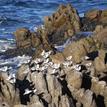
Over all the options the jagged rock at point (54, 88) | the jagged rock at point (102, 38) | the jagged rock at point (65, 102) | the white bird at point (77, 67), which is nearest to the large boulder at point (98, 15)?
the jagged rock at point (102, 38)

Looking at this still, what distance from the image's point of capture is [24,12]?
Result: 36.5m

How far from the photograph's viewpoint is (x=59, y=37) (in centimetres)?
2519

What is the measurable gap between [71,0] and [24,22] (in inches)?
355

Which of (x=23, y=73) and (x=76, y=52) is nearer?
(x=23, y=73)

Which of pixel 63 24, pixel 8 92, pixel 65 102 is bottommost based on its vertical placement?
pixel 63 24

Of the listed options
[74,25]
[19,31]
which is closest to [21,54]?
[19,31]

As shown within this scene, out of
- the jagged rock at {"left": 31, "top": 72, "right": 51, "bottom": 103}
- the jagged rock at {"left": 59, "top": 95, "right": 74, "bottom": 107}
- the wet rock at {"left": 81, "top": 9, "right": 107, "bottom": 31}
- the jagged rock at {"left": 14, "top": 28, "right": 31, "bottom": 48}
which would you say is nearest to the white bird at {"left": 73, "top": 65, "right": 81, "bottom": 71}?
the jagged rock at {"left": 31, "top": 72, "right": 51, "bottom": 103}

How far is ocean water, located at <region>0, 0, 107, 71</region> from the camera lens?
28050mm

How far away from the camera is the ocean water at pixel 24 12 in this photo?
28.0 m

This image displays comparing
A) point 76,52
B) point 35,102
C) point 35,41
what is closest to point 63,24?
point 35,41

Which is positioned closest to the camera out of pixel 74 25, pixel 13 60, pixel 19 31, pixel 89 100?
pixel 89 100

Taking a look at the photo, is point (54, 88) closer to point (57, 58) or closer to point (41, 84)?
point (41, 84)

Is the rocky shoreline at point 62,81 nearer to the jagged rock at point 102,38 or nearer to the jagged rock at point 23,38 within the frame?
the jagged rock at point 102,38

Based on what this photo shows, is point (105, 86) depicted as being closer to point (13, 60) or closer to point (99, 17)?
point (13, 60)
